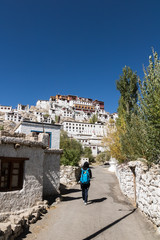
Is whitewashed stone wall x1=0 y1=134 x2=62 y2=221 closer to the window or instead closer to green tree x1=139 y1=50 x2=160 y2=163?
the window

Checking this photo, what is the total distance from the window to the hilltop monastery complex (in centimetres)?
6529

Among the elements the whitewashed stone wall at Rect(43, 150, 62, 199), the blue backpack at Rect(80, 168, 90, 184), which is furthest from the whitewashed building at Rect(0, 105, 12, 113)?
the blue backpack at Rect(80, 168, 90, 184)

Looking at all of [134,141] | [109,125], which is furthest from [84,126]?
[134,141]

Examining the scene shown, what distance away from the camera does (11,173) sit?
8586 millimetres

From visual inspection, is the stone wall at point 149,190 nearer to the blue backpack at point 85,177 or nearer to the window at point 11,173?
the blue backpack at point 85,177

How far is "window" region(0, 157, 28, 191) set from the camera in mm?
8303

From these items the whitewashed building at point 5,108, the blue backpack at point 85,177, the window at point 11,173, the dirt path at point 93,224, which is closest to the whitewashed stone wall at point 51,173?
the dirt path at point 93,224

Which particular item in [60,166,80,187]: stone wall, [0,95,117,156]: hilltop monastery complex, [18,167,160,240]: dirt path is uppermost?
[0,95,117,156]: hilltop monastery complex

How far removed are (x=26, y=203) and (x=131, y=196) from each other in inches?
249

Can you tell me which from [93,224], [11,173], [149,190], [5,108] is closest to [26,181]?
[11,173]

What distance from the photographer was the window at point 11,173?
8303 mm

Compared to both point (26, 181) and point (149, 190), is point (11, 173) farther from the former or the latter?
point (149, 190)

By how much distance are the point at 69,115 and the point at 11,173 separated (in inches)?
4389

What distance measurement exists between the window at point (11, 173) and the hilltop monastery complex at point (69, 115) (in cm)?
6529
